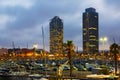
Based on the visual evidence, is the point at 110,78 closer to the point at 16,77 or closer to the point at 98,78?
the point at 98,78

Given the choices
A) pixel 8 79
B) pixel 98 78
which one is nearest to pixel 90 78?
pixel 98 78

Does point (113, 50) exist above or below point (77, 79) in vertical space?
above

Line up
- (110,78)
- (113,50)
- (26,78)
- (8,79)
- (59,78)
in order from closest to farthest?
1. (59,78)
2. (110,78)
3. (26,78)
4. (8,79)
5. (113,50)

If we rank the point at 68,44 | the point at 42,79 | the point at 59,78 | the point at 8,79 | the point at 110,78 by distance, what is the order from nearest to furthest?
the point at 59,78
the point at 110,78
the point at 42,79
the point at 8,79
the point at 68,44

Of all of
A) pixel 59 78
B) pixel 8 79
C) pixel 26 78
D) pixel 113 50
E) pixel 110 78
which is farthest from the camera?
pixel 113 50

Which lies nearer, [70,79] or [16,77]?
[70,79]

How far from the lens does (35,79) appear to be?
53875 mm

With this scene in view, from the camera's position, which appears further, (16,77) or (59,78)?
(16,77)

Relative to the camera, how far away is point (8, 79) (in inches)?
2406

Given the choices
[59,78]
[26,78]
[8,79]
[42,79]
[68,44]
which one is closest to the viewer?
[59,78]

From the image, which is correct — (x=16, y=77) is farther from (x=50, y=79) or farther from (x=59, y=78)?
(x=59, y=78)

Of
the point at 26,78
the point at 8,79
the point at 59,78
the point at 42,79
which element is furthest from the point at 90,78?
the point at 8,79

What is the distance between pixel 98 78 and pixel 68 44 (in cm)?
2507

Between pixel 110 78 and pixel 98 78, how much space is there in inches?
84.2
